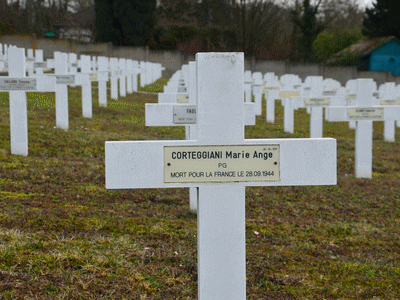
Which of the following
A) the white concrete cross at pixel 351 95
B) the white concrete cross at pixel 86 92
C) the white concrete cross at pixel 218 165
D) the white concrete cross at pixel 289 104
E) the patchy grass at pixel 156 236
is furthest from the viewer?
the white concrete cross at pixel 289 104

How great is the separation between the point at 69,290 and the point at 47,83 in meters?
5.08

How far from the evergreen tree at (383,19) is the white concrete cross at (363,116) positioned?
110 feet

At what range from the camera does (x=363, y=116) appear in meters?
7.84

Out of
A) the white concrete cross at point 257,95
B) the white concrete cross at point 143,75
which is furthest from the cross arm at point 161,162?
the white concrete cross at point 143,75

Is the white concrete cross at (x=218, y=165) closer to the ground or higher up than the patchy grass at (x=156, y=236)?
higher up

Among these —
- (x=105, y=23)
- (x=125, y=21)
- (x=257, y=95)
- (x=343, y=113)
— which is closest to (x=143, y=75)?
(x=257, y=95)

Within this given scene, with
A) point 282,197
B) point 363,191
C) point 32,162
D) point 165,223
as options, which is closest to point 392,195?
point 363,191

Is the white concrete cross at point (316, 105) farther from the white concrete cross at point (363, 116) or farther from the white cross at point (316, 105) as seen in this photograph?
the white concrete cross at point (363, 116)

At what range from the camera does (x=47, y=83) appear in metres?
7.67

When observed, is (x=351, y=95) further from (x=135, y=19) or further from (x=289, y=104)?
(x=135, y=19)

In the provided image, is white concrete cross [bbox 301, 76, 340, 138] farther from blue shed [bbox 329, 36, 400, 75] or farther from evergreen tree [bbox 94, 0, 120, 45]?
blue shed [bbox 329, 36, 400, 75]

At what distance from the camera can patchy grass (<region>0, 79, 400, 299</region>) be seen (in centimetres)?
333

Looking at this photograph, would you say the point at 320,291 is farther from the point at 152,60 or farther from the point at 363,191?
the point at 152,60

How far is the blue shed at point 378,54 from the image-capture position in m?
39.9
